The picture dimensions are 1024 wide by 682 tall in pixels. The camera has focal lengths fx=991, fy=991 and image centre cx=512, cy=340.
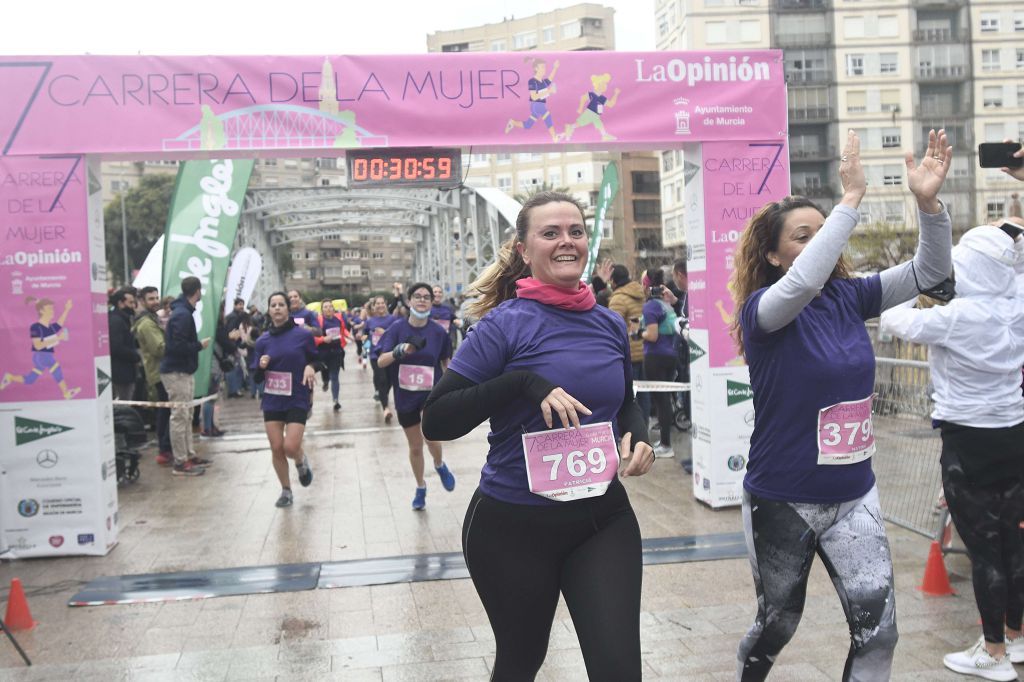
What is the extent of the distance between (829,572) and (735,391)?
16.4ft

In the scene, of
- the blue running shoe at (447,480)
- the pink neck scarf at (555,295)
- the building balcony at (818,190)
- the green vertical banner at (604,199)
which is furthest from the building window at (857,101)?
the pink neck scarf at (555,295)

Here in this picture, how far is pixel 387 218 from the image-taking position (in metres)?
45.5

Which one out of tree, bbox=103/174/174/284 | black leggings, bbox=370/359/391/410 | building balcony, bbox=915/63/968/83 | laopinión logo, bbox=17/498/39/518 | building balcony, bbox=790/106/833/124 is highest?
building balcony, bbox=915/63/968/83

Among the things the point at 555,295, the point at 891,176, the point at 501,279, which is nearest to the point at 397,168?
the point at 501,279

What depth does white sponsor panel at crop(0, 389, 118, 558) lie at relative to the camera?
7.48 metres

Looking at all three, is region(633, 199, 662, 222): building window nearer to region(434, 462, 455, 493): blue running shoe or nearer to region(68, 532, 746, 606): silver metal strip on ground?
region(434, 462, 455, 493): blue running shoe

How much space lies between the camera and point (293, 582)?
6512 mm

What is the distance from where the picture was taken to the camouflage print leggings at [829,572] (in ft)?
10.5

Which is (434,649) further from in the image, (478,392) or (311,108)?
(311,108)

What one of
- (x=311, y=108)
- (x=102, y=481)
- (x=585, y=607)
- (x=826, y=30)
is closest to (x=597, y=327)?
(x=585, y=607)

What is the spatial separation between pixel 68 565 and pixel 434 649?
3570 millimetres

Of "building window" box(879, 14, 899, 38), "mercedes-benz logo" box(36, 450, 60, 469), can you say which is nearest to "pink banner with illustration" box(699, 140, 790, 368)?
"mercedes-benz logo" box(36, 450, 60, 469)

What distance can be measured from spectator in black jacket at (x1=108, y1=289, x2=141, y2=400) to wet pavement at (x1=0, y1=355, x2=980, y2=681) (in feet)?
9.35

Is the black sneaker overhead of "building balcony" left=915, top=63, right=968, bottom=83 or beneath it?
beneath
